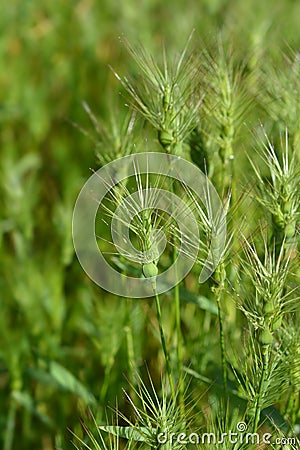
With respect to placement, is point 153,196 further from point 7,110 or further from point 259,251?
point 7,110

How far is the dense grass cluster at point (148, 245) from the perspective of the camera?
0.65 metres

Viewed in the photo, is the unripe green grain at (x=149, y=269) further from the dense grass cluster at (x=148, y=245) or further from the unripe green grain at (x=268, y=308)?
the unripe green grain at (x=268, y=308)

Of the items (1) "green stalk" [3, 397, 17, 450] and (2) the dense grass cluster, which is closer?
(2) the dense grass cluster

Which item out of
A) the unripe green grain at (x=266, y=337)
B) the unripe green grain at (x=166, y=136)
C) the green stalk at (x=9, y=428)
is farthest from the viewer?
the green stalk at (x=9, y=428)

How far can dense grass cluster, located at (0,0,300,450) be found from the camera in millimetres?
654

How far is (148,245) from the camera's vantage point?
64 centimetres

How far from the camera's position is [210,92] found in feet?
2.79

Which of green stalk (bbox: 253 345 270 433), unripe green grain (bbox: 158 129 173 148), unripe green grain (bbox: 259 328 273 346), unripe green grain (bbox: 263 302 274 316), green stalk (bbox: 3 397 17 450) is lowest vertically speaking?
green stalk (bbox: 3 397 17 450)

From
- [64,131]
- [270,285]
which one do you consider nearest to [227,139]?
[270,285]

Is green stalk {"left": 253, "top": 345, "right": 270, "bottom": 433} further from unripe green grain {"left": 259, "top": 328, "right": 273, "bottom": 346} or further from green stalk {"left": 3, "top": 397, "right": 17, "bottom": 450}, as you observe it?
green stalk {"left": 3, "top": 397, "right": 17, "bottom": 450}

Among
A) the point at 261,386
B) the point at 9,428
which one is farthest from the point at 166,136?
the point at 9,428

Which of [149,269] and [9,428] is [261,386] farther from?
[9,428]

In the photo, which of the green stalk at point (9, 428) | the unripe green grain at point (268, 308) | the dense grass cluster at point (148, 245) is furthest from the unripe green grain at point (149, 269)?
the green stalk at point (9, 428)

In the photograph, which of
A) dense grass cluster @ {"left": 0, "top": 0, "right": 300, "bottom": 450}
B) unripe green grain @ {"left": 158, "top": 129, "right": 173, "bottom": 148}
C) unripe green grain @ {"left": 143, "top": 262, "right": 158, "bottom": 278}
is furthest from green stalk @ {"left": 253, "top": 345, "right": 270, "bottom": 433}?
unripe green grain @ {"left": 158, "top": 129, "right": 173, "bottom": 148}
